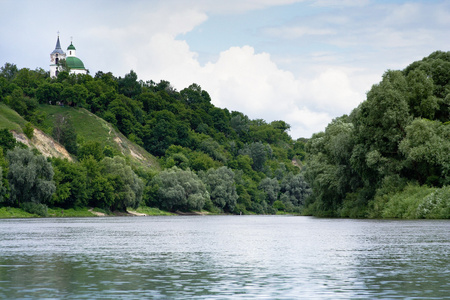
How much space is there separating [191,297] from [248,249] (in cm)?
1689

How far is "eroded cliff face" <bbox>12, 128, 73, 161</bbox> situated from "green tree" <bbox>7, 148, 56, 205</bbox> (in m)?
34.6

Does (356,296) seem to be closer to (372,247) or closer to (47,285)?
(47,285)

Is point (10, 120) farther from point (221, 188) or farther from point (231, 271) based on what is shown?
point (231, 271)

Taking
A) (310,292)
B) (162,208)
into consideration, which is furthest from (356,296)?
(162,208)

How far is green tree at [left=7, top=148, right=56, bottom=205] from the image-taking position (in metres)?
110

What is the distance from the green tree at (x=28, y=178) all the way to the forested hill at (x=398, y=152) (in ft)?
160


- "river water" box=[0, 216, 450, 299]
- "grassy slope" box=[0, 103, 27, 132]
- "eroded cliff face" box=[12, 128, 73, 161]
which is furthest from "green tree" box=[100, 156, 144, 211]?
"river water" box=[0, 216, 450, 299]

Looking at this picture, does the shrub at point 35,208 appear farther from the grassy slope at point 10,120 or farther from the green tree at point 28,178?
the grassy slope at point 10,120

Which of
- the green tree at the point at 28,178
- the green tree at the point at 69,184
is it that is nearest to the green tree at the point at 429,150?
the green tree at the point at 28,178

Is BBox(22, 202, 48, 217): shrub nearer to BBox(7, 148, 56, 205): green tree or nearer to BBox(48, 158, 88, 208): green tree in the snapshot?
BBox(7, 148, 56, 205): green tree

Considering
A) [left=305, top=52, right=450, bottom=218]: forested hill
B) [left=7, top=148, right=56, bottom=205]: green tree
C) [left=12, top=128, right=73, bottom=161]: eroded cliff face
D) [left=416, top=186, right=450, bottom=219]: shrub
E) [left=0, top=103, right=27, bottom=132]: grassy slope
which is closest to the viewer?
[left=416, top=186, right=450, bottom=219]: shrub

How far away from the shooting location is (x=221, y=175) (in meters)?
196

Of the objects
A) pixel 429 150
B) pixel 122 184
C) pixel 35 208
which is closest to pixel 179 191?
pixel 122 184

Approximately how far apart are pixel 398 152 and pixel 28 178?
6343 cm
